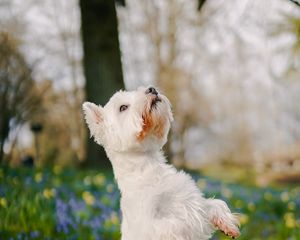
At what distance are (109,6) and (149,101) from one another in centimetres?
779

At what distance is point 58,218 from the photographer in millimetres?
6004

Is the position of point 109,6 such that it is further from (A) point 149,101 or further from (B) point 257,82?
(B) point 257,82

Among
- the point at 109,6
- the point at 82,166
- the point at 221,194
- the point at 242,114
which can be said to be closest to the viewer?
the point at 221,194

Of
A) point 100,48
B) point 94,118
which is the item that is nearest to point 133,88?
point 100,48

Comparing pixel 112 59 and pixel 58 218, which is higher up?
pixel 112 59

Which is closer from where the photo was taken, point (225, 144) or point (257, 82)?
point (257, 82)

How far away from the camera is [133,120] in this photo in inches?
133

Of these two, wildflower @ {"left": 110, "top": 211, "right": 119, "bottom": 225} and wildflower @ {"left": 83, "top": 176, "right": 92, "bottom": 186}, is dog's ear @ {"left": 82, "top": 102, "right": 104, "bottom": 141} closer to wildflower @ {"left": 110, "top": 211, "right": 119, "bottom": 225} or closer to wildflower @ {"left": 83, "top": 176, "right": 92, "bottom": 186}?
wildflower @ {"left": 110, "top": 211, "right": 119, "bottom": 225}

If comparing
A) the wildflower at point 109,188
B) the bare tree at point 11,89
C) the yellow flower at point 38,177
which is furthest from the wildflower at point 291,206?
the bare tree at point 11,89

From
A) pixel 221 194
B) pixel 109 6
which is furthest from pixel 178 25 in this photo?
pixel 221 194

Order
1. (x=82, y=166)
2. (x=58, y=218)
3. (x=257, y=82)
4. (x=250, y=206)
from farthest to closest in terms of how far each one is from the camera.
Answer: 1. (x=257, y=82)
2. (x=82, y=166)
3. (x=250, y=206)
4. (x=58, y=218)

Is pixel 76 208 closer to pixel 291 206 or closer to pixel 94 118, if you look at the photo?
pixel 94 118

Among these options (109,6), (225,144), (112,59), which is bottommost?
(225,144)

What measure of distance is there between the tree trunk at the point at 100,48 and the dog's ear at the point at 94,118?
7087 mm
